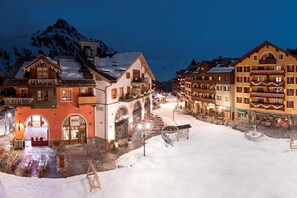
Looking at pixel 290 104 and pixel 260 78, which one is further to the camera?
pixel 260 78

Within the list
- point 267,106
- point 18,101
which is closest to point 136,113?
point 18,101

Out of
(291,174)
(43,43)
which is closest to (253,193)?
(291,174)

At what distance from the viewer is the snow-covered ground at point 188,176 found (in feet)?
59.9

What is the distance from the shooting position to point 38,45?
15000 centimetres

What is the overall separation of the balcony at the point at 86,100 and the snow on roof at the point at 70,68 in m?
2.68

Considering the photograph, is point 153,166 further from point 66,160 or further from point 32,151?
point 32,151

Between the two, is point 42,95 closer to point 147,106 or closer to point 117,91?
point 117,91

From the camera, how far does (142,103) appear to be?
4162 centimetres

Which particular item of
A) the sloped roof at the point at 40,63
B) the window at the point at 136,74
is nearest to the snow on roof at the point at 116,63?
the window at the point at 136,74

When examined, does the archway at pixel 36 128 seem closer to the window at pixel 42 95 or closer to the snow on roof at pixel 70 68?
the window at pixel 42 95

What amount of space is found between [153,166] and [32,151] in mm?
13430

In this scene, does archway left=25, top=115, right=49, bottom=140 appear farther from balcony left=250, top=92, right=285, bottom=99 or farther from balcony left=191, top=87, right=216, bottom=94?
balcony left=250, top=92, right=285, bottom=99

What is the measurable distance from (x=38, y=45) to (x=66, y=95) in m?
137

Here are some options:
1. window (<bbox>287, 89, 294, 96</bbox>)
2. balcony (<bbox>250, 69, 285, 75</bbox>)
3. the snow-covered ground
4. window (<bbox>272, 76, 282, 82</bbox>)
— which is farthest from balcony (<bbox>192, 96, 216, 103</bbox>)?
the snow-covered ground
